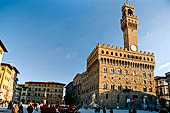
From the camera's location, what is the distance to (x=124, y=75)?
44.8 metres

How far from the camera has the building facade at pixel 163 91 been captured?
50.8 meters

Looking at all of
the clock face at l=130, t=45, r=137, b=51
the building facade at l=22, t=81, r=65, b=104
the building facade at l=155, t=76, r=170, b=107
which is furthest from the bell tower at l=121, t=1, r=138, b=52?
the building facade at l=22, t=81, r=65, b=104

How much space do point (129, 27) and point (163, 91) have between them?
26.6 m

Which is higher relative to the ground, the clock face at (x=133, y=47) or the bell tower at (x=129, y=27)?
the bell tower at (x=129, y=27)

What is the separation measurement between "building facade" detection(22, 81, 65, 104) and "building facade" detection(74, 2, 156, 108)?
30.4 metres

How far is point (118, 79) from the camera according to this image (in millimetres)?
43812

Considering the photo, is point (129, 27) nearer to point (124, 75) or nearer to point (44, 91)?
point (124, 75)

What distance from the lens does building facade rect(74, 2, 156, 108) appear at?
41656 millimetres

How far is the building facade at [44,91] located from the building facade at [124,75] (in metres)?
30.4

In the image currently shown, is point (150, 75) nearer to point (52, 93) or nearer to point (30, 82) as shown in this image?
point (52, 93)

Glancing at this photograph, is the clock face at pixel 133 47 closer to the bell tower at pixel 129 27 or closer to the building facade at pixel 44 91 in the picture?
the bell tower at pixel 129 27

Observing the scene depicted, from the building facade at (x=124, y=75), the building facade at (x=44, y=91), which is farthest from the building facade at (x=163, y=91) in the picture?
the building facade at (x=44, y=91)

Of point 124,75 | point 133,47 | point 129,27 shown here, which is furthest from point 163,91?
point 129,27

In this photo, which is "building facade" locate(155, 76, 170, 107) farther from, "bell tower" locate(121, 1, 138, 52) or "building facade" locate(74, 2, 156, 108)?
"bell tower" locate(121, 1, 138, 52)
